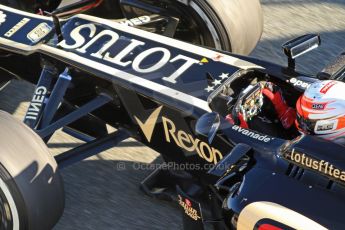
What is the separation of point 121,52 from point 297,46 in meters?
0.93

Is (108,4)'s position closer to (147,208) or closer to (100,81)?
(100,81)

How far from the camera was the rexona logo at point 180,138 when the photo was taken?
10.1ft

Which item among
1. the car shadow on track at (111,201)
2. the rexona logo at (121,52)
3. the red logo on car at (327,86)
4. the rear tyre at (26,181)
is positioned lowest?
the car shadow on track at (111,201)

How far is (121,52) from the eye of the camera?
347 cm

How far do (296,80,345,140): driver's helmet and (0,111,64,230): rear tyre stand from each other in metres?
1.18

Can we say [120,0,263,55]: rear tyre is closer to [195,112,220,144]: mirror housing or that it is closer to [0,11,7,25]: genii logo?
[0,11,7,25]: genii logo

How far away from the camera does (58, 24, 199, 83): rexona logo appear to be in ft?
11.1

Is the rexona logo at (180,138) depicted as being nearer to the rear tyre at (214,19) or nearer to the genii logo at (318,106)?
the genii logo at (318,106)

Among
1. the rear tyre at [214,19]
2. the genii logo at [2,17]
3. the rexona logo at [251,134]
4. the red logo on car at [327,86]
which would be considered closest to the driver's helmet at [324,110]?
the red logo on car at [327,86]

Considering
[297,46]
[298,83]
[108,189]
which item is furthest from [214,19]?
[108,189]

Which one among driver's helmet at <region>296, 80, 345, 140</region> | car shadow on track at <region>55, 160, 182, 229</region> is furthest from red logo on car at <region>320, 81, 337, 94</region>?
car shadow on track at <region>55, 160, 182, 229</region>

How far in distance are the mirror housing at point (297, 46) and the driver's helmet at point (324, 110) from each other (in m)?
0.49

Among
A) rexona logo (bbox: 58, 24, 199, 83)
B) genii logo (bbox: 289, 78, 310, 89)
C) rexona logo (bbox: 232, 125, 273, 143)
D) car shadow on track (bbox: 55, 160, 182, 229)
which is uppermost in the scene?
rexona logo (bbox: 58, 24, 199, 83)

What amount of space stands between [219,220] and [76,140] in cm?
151
